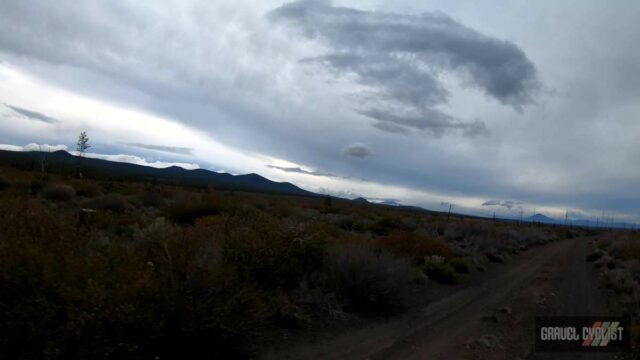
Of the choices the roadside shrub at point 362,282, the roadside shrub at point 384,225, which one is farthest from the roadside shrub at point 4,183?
the roadside shrub at point 362,282

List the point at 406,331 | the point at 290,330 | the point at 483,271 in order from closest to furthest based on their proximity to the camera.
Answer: the point at 290,330
the point at 406,331
the point at 483,271

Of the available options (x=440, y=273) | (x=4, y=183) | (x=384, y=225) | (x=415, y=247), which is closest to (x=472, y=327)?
(x=440, y=273)

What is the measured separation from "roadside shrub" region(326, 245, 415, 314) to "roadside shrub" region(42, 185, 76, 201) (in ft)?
58.8

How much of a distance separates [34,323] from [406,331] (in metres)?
6.84

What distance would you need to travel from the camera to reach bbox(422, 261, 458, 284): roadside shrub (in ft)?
54.3

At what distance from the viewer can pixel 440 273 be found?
16.7 m

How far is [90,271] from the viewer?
20.3ft

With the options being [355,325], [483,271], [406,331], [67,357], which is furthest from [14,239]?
[483,271]

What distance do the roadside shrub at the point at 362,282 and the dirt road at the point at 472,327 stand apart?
68 centimetres

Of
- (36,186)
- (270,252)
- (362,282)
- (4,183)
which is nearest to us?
(270,252)

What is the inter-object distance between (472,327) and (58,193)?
853 inches

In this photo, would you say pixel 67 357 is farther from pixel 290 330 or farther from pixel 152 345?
pixel 290 330

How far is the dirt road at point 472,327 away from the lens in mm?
8523

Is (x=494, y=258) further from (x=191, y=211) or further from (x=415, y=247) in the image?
(x=191, y=211)
